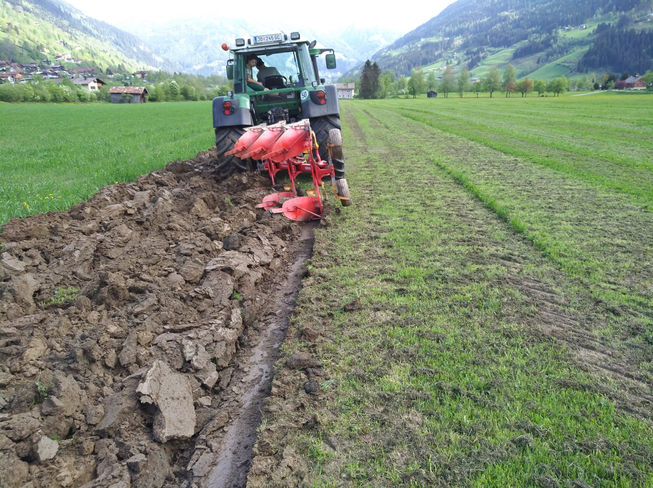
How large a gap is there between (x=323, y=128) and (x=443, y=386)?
5.66m

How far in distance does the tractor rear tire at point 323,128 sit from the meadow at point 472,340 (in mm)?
1220

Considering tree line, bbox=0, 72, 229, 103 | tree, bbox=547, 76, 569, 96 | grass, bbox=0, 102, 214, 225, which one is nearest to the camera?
grass, bbox=0, 102, 214, 225

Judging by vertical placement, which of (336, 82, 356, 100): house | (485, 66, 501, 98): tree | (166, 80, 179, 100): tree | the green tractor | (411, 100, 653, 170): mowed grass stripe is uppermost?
(166, 80, 179, 100): tree

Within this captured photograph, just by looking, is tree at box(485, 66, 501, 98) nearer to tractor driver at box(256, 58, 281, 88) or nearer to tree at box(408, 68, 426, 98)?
tree at box(408, 68, 426, 98)

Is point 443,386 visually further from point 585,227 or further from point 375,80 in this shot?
point 375,80

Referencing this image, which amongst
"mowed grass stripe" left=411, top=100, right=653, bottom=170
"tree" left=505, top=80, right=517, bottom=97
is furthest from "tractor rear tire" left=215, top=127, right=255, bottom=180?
"tree" left=505, top=80, right=517, bottom=97

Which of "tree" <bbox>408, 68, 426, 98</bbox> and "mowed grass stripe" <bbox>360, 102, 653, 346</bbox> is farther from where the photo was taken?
"tree" <bbox>408, 68, 426, 98</bbox>

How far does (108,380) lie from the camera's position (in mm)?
2729

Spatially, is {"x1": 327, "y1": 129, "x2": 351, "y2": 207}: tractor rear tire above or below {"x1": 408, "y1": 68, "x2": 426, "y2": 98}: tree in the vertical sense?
below

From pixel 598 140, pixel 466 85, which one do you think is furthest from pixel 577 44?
pixel 598 140

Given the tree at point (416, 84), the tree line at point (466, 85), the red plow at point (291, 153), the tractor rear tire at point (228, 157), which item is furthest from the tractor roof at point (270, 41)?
the tree at point (416, 84)

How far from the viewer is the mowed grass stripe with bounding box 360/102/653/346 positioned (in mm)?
3416

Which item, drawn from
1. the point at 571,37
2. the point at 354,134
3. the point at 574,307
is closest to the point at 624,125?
the point at 354,134

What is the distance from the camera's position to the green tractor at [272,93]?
23.5 feet
